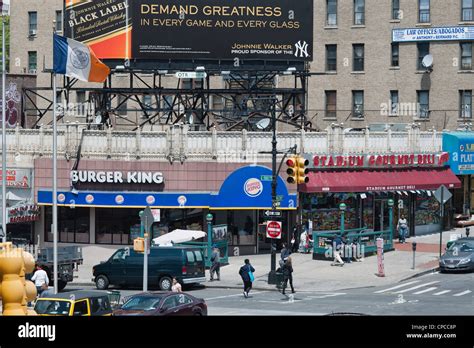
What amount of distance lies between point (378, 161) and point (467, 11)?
19685mm

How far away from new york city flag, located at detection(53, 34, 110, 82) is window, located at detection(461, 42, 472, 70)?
36.5m

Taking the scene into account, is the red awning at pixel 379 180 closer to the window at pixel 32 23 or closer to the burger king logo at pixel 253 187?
the burger king logo at pixel 253 187

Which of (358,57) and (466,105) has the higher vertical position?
(358,57)

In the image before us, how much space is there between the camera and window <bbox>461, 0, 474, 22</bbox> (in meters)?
69.7

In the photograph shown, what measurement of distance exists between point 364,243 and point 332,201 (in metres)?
5.22

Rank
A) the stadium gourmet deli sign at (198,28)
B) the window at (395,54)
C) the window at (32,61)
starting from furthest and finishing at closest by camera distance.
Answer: the window at (32,61) < the window at (395,54) < the stadium gourmet deli sign at (198,28)

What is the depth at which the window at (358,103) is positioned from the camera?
73250 mm

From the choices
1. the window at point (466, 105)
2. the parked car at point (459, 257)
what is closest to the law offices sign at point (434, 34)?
Result: the window at point (466, 105)

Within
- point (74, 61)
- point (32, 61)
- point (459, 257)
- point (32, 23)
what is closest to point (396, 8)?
point (32, 23)

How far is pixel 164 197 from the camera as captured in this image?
2002 inches

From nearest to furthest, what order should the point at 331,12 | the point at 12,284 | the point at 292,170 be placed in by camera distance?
the point at 12,284 < the point at 292,170 < the point at 331,12

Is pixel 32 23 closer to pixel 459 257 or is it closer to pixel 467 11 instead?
pixel 467 11

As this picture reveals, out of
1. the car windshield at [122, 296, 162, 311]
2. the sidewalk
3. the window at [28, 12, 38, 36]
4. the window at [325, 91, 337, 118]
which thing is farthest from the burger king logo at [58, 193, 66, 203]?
the window at [28, 12, 38, 36]

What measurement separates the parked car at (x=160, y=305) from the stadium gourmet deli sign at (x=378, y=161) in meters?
25.3
